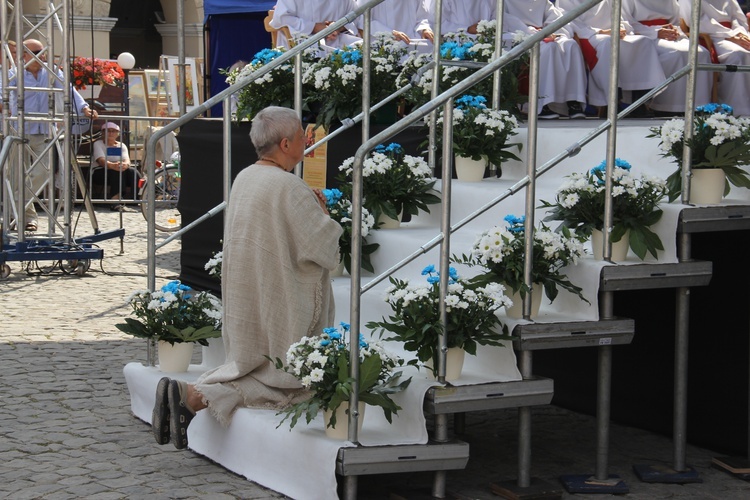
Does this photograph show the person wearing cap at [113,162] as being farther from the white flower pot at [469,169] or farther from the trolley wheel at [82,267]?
the white flower pot at [469,169]

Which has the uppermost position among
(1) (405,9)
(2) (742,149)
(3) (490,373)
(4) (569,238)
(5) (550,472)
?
(1) (405,9)

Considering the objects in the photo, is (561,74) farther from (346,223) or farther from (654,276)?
(654,276)

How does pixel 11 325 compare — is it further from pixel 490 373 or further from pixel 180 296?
pixel 490 373

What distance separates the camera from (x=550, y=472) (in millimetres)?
5699

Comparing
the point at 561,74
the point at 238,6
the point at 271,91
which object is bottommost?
the point at 271,91

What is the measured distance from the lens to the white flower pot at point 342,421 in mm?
Result: 4938

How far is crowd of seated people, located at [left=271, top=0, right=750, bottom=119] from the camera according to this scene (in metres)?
8.97

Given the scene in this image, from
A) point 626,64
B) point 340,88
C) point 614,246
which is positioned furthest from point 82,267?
point 614,246

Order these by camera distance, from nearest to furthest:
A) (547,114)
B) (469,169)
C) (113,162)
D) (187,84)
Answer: (469,169), (547,114), (113,162), (187,84)

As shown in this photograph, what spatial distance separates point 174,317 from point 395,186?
1345 mm

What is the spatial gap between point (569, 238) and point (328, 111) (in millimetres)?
2956

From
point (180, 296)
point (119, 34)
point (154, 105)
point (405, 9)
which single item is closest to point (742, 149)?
point (180, 296)

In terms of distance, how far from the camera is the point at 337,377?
4.92 m

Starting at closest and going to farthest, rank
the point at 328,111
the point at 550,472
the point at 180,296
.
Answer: the point at 550,472
the point at 180,296
the point at 328,111
